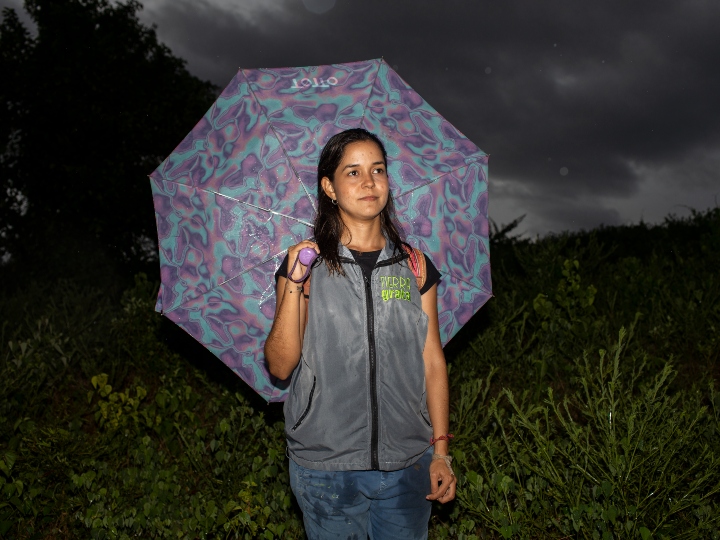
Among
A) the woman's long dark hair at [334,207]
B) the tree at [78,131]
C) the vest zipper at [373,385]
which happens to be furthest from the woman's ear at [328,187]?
the tree at [78,131]

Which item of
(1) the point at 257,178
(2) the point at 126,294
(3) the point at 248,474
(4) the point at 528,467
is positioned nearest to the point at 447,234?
(1) the point at 257,178

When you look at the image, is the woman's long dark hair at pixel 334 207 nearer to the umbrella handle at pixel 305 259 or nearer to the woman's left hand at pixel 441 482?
the umbrella handle at pixel 305 259

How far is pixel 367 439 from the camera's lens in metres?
2.44

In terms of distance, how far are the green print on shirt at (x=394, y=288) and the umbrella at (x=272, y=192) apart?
59 centimetres

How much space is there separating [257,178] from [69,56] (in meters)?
17.0

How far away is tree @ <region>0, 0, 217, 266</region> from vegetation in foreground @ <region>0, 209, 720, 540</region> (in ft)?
24.7

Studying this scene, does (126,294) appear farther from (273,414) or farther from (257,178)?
(257,178)

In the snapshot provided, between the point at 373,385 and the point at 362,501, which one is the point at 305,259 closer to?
the point at 373,385

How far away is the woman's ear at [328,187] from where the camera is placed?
279 centimetres

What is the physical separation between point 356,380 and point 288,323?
1.10 feet

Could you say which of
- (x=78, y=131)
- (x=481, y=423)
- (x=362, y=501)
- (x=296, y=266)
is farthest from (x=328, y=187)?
(x=78, y=131)

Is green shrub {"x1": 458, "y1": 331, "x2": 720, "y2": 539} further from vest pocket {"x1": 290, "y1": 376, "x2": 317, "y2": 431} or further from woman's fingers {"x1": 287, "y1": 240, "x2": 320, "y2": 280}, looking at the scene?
woman's fingers {"x1": 287, "y1": 240, "x2": 320, "y2": 280}

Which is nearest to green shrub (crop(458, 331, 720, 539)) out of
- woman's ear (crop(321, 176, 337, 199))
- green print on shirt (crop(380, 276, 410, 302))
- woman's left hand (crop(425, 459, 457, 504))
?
woman's left hand (crop(425, 459, 457, 504))

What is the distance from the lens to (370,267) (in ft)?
8.54
